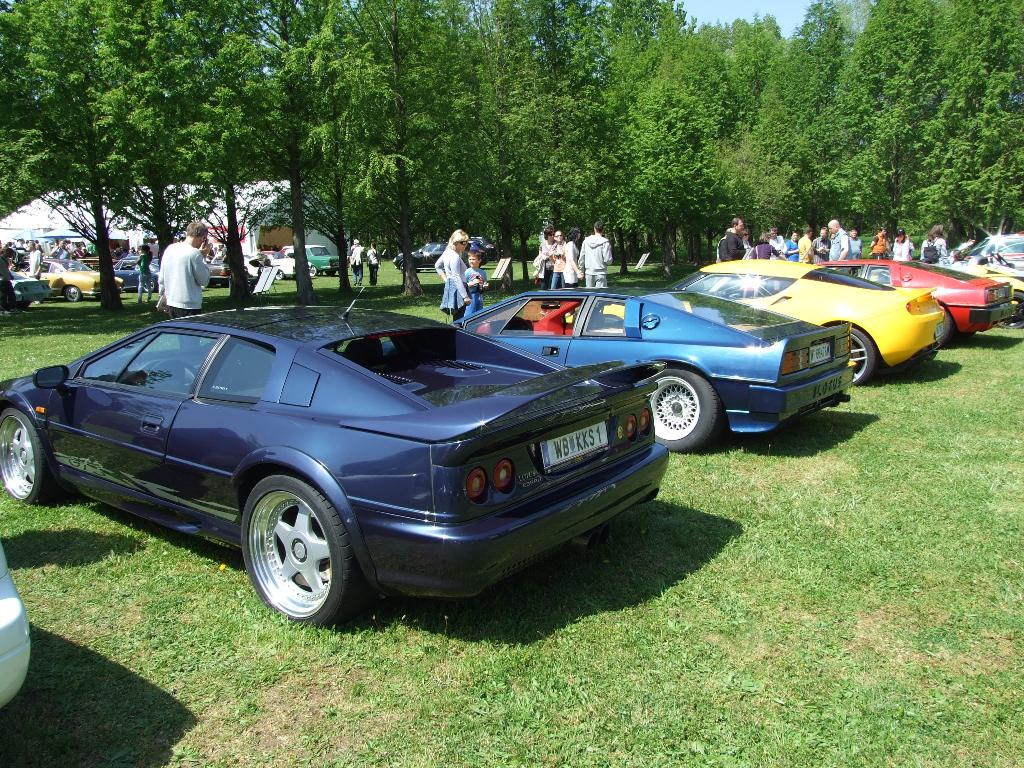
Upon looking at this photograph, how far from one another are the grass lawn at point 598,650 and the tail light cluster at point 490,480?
2.38 feet

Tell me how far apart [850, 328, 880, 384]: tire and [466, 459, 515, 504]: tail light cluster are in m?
6.62

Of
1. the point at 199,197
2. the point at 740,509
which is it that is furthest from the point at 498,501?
the point at 199,197

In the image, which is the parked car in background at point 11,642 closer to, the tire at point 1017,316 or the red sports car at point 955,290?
the red sports car at point 955,290

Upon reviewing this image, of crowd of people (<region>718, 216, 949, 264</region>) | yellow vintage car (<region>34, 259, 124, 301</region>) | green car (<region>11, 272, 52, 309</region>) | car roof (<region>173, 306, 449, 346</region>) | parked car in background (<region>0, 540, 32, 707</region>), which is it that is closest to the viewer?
parked car in background (<region>0, 540, 32, 707</region>)

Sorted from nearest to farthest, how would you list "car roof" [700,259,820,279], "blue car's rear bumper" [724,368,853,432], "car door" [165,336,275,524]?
"car door" [165,336,275,524] → "blue car's rear bumper" [724,368,853,432] → "car roof" [700,259,820,279]

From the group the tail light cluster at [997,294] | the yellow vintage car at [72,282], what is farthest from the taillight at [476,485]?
the yellow vintage car at [72,282]

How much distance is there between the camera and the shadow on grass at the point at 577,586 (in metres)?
3.58

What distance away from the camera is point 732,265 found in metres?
9.79

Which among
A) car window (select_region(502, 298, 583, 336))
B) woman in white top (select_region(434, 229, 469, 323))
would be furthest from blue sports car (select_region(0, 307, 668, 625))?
woman in white top (select_region(434, 229, 469, 323))

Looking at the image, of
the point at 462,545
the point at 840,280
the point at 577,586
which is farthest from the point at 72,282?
the point at 462,545

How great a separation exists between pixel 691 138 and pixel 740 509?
3167 cm

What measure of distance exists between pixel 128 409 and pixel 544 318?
375cm

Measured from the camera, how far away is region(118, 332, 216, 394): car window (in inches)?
164

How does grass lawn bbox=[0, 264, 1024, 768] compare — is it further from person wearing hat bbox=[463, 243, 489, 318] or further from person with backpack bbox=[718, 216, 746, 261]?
person with backpack bbox=[718, 216, 746, 261]
